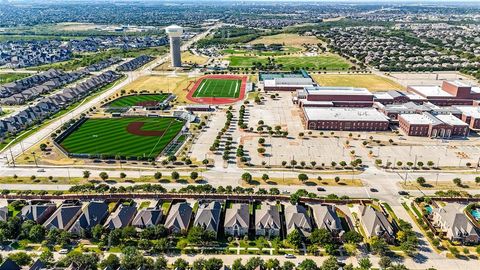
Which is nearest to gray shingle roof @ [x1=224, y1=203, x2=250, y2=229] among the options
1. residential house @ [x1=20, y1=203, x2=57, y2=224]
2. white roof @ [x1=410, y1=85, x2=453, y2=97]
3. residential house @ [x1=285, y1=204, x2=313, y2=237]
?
residential house @ [x1=285, y1=204, x2=313, y2=237]

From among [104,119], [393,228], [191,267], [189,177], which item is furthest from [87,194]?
[393,228]

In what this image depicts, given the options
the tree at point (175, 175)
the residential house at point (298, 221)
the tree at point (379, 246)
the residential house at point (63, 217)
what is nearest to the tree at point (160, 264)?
the residential house at point (63, 217)

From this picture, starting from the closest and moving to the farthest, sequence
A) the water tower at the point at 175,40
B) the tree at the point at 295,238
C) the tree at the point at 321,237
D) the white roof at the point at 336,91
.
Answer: the tree at the point at 295,238, the tree at the point at 321,237, the white roof at the point at 336,91, the water tower at the point at 175,40

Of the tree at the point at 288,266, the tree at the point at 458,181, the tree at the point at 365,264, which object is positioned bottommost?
the tree at the point at 458,181

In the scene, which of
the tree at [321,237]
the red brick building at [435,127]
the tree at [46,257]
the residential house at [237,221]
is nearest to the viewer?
the tree at [46,257]

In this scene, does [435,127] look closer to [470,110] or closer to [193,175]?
[470,110]

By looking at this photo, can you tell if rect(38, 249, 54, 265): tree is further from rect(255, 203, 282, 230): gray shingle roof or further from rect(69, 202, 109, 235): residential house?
rect(255, 203, 282, 230): gray shingle roof

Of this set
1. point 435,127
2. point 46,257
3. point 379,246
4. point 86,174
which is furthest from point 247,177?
point 435,127

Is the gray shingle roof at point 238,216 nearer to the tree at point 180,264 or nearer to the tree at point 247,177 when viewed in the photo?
the tree at point 180,264
